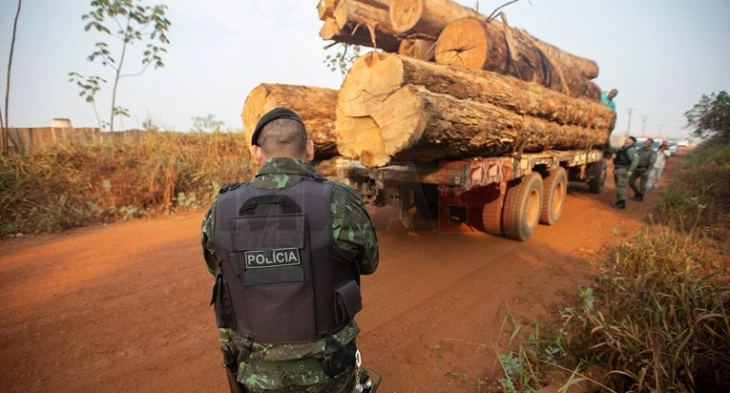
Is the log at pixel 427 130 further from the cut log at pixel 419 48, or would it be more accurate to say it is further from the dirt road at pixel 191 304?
the cut log at pixel 419 48

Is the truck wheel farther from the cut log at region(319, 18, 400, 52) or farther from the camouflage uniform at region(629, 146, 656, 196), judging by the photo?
the cut log at region(319, 18, 400, 52)

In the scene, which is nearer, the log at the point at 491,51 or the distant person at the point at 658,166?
the log at the point at 491,51

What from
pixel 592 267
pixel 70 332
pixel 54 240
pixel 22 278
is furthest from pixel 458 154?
pixel 54 240

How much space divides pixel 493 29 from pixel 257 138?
4.48 meters

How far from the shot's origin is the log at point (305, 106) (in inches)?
145

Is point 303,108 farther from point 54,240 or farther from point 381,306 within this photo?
point 54,240

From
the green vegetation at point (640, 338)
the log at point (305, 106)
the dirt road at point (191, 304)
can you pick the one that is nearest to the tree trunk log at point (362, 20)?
the log at point (305, 106)

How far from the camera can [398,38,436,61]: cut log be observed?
5223mm

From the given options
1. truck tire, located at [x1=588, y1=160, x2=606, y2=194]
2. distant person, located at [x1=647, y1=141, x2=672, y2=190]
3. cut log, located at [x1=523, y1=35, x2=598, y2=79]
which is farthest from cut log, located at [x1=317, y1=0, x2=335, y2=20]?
distant person, located at [x1=647, y1=141, x2=672, y2=190]

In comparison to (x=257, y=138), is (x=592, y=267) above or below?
below

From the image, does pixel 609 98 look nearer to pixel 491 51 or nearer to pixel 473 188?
pixel 491 51

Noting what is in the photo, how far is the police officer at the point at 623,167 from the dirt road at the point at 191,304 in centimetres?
215

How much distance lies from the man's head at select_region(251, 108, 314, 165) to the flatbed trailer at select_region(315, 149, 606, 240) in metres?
2.06

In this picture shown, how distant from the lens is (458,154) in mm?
3346
